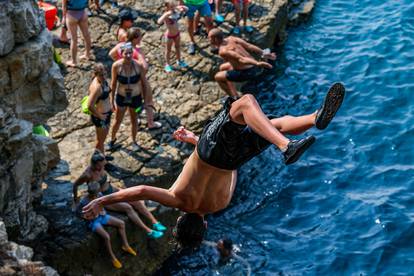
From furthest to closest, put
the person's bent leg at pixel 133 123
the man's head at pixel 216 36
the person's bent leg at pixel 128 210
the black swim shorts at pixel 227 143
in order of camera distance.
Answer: the man's head at pixel 216 36 → the person's bent leg at pixel 133 123 → the person's bent leg at pixel 128 210 → the black swim shorts at pixel 227 143

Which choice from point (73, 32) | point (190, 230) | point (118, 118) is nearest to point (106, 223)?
point (118, 118)

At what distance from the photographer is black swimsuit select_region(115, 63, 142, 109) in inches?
543

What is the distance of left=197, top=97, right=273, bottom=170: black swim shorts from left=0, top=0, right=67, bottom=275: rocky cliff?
3.84m

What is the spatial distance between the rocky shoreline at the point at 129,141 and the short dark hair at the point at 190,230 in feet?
→ 13.8

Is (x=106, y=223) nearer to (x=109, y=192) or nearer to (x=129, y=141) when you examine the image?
(x=109, y=192)

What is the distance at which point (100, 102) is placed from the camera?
13.4m

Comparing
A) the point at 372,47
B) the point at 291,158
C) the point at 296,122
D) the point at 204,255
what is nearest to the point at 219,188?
the point at 296,122

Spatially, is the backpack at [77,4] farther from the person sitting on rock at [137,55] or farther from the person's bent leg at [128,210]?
the person's bent leg at [128,210]

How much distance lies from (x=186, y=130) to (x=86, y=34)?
758 cm

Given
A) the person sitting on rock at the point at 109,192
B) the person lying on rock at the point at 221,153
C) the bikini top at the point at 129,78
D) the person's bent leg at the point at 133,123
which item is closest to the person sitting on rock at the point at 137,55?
the bikini top at the point at 129,78

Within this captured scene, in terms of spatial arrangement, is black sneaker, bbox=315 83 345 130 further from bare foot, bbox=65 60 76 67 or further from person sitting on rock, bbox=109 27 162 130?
bare foot, bbox=65 60 76 67

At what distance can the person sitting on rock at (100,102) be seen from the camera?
42.9 ft

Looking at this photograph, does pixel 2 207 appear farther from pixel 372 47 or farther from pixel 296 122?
pixel 372 47

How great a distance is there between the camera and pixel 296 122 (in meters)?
7.65
